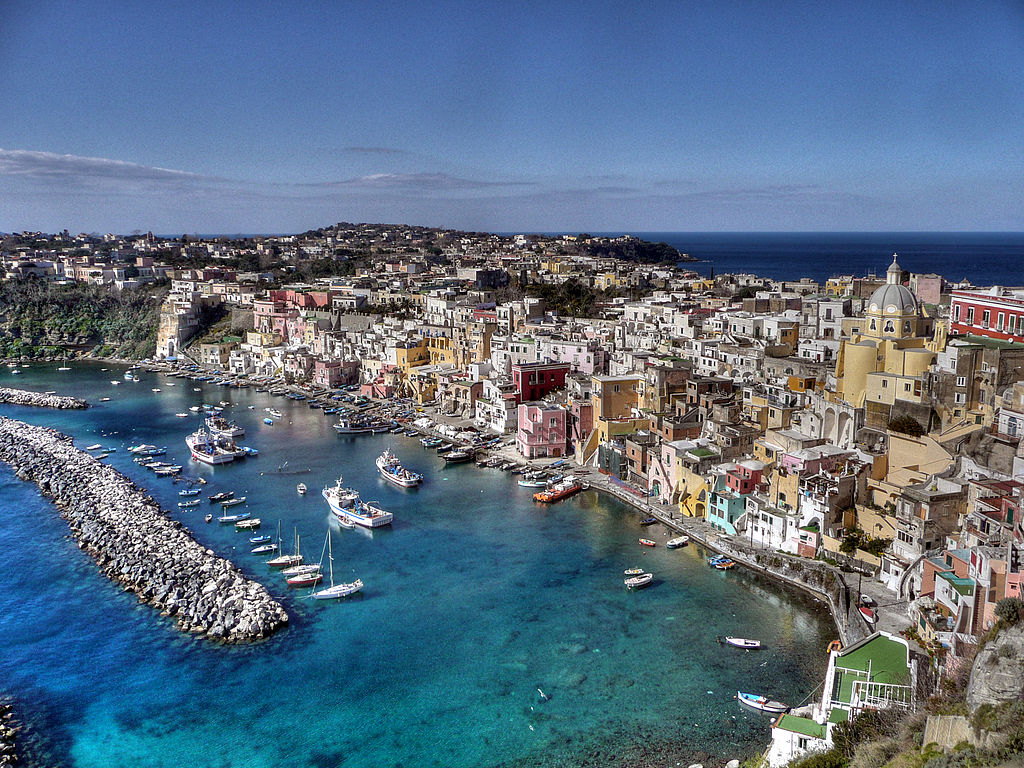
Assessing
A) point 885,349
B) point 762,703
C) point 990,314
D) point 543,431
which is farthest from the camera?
point 543,431

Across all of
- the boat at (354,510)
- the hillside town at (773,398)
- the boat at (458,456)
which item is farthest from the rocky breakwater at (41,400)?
the boat at (354,510)

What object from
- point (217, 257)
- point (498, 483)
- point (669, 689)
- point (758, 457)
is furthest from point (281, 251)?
point (669, 689)

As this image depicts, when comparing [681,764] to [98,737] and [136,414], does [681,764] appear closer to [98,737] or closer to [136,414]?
[98,737]

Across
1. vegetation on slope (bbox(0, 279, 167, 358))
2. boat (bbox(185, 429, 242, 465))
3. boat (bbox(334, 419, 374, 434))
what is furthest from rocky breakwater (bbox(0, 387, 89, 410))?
boat (bbox(334, 419, 374, 434))

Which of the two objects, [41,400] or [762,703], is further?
[41,400]

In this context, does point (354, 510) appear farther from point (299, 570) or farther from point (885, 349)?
point (885, 349)

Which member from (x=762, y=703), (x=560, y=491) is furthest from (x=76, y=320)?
(x=762, y=703)
